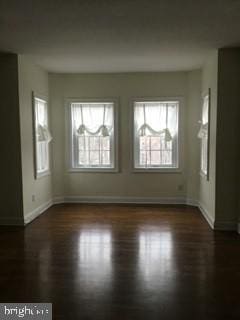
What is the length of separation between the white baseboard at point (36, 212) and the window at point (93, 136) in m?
0.97

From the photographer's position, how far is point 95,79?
6.26 metres

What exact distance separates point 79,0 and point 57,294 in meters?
2.77

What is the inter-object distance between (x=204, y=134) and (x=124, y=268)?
3.13 metres

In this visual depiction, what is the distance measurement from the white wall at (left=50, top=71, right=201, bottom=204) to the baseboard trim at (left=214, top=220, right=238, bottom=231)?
1.54 metres

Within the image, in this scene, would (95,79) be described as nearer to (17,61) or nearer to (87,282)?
(17,61)

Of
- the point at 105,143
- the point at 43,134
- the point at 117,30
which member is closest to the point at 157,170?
the point at 105,143

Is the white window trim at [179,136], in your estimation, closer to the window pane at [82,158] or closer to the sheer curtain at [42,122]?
the window pane at [82,158]

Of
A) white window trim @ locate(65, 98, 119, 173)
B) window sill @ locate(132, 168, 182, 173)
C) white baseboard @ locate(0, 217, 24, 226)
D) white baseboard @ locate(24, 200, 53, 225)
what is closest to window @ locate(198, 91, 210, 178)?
window sill @ locate(132, 168, 182, 173)

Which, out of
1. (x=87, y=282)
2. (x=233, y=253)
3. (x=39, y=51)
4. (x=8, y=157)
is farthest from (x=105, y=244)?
(x=39, y=51)

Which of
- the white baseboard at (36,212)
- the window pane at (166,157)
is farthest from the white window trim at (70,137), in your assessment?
the window pane at (166,157)

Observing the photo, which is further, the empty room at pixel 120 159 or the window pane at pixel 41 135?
the window pane at pixel 41 135

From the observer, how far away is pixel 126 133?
632cm

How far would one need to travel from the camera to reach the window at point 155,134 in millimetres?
6254

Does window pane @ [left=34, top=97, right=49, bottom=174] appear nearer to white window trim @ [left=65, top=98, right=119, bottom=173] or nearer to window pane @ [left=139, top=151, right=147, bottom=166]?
white window trim @ [left=65, top=98, right=119, bottom=173]
